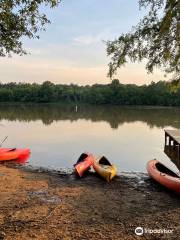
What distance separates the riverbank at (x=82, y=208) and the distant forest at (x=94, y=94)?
7459 centimetres

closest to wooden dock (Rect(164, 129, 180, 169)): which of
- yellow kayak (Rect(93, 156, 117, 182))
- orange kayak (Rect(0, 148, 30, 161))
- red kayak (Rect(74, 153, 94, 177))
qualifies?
yellow kayak (Rect(93, 156, 117, 182))

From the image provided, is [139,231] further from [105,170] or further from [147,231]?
[105,170]

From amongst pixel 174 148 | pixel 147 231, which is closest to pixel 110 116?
pixel 174 148

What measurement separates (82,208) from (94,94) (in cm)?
10043

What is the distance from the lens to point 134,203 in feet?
32.4

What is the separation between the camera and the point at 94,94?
109000 millimetres

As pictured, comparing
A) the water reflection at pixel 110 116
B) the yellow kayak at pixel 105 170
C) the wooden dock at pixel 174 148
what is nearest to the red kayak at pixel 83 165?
the yellow kayak at pixel 105 170

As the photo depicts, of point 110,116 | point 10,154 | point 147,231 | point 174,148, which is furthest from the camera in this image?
point 110,116

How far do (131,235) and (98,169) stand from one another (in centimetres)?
681

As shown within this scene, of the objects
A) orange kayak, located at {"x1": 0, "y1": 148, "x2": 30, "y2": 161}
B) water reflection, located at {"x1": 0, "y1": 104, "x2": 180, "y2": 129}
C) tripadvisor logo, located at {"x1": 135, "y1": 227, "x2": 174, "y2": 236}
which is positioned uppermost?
tripadvisor logo, located at {"x1": 135, "y1": 227, "x2": 174, "y2": 236}

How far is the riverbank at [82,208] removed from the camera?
7.31m

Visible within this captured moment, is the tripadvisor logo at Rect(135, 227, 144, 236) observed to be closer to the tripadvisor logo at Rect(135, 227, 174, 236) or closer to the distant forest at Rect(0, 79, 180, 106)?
the tripadvisor logo at Rect(135, 227, 174, 236)

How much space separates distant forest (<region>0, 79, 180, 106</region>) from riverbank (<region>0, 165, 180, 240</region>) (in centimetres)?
7459

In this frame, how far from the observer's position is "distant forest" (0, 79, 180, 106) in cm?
9238
